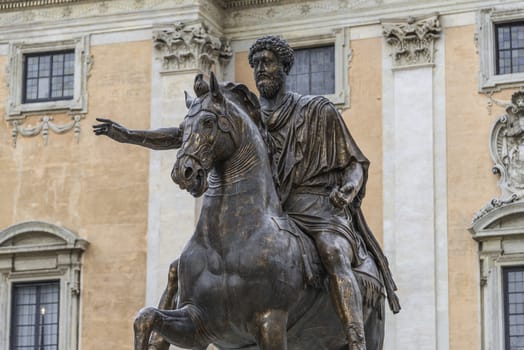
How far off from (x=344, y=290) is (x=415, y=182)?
1797cm

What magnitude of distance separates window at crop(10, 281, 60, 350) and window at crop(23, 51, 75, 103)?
139 inches

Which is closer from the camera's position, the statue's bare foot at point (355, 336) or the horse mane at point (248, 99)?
the statue's bare foot at point (355, 336)

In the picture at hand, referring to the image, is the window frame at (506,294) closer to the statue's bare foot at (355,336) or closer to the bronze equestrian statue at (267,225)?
the bronze equestrian statue at (267,225)

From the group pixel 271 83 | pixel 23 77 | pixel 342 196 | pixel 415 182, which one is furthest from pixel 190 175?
pixel 23 77

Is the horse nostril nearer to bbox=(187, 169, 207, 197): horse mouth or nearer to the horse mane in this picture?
bbox=(187, 169, 207, 197): horse mouth

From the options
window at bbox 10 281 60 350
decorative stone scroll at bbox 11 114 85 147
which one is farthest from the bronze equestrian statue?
decorative stone scroll at bbox 11 114 85 147

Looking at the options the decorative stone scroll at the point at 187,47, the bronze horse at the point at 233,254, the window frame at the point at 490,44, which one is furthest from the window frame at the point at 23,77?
the bronze horse at the point at 233,254

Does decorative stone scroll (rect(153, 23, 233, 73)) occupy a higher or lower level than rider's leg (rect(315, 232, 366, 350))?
higher

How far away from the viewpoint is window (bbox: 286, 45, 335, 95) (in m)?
28.6

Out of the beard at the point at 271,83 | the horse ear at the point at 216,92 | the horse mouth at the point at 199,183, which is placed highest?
the beard at the point at 271,83

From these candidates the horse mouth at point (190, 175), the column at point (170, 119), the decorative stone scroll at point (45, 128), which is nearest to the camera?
the horse mouth at point (190, 175)

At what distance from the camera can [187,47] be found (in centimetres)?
2889

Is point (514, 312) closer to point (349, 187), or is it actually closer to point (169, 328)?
point (349, 187)

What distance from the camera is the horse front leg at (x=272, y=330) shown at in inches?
372
